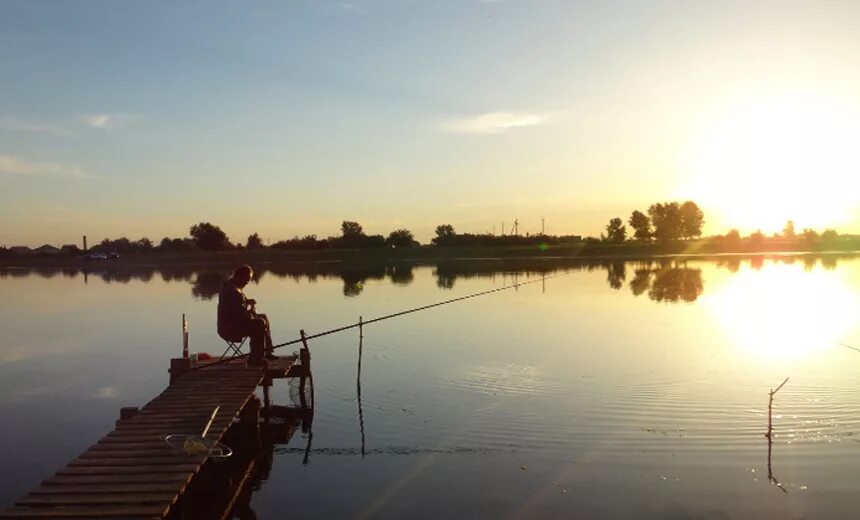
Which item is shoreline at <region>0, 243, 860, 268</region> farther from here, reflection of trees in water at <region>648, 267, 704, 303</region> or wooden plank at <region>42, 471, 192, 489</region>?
wooden plank at <region>42, 471, 192, 489</region>

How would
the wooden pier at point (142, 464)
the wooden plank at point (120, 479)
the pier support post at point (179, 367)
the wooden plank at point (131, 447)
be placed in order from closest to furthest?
the wooden pier at point (142, 464) → the wooden plank at point (120, 479) → the wooden plank at point (131, 447) → the pier support post at point (179, 367)

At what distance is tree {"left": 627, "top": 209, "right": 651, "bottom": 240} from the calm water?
14588cm

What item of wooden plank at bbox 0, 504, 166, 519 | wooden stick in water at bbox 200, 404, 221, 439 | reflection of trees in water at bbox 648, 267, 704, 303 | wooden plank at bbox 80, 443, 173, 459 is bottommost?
reflection of trees in water at bbox 648, 267, 704, 303

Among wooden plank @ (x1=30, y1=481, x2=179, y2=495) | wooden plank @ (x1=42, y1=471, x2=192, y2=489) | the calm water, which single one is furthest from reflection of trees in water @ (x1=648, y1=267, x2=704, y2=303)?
wooden plank @ (x1=30, y1=481, x2=179, y2=495)

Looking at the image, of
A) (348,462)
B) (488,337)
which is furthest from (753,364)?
(348,462)

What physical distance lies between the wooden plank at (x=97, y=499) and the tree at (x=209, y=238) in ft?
441

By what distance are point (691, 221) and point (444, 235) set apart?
6645 centimetres

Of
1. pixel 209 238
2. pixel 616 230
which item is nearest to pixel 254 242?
pixel 209 238

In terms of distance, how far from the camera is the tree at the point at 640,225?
592 ft

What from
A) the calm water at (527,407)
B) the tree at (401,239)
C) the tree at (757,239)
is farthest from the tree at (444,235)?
the calm water at (527,407)

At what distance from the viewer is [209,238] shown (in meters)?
141

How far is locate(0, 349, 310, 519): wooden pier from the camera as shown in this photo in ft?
28.1

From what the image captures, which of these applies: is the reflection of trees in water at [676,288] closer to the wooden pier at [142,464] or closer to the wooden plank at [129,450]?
the wooden pier at [142,464]

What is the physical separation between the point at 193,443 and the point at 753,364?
16723 mm
